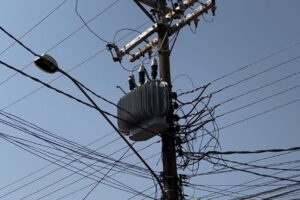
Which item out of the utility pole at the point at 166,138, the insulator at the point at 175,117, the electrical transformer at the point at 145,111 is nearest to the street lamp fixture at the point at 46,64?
the electrical transformer at the point at 145,111

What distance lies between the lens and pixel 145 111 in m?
10.4

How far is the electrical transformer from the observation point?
10.4 meters

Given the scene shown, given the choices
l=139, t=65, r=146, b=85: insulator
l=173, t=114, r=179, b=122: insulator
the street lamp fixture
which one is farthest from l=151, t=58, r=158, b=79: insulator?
the street lamp fixture

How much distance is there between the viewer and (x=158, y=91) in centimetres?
1061

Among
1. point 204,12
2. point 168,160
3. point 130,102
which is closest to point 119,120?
point 130,102

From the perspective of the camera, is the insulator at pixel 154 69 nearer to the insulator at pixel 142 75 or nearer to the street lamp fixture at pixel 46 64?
→ the insulator at pixel 142 75

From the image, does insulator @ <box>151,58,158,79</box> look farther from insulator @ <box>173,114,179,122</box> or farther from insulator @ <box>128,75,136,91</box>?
insulator @ <box>173,114,179,122</box>

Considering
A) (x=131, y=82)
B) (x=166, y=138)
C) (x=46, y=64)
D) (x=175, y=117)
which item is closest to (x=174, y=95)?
(x=175, y=117)

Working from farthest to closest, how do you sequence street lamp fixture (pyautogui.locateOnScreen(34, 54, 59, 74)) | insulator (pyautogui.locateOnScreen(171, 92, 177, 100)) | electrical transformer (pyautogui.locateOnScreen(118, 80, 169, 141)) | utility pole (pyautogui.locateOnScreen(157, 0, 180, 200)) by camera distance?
1. insulator (pyautogui.locateOnScreen(171, 92, 177, 100))
2. electrical transformer (pyautogui.locateOnScreen(118, 80, 169, 141))
3. utility pole (pyautogui.locateOnScreen(157, 0, 180, 200))
4. street lamp fixture (pyautogui.locateOnScreen(34, 54, 59, 74))

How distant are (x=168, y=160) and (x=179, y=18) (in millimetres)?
3257

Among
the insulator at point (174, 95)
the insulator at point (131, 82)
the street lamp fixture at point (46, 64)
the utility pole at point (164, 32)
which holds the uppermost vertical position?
the utility pole at point (164, 32)

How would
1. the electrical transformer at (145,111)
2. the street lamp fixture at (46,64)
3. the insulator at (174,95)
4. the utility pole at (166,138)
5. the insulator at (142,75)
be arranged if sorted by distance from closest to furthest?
the street lamp fixture at (46,64) < the utility pole at (166,138) < the electrical transformer at (145,111) < the insulator at (142,75) < the insulator at (174,95)

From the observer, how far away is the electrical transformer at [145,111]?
10.4 meters

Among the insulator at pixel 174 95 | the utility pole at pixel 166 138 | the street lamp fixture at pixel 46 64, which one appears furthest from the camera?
the insulator at pixel 174 95
